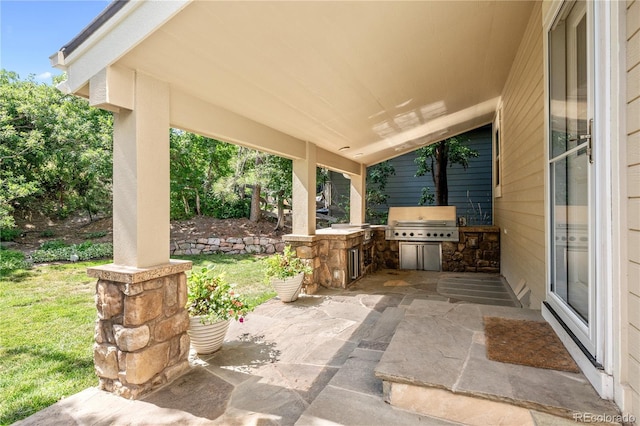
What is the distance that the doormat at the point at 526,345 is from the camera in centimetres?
181

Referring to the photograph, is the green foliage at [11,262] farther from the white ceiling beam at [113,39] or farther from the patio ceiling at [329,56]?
the patio ceiling at [329,56]

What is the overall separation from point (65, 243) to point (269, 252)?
5.35 metres

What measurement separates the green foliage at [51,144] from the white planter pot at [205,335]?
729 centimetres

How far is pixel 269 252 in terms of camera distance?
8883 mm

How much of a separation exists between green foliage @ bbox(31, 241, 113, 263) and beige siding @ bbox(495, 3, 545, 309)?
869 cm

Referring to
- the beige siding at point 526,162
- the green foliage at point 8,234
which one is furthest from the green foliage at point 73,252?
the beige siding at point 526,162

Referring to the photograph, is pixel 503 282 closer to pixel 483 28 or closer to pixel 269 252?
pixel 483 28

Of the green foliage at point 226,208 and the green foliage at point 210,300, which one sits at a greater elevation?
the green foliage at point 226,208

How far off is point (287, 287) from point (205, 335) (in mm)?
1650

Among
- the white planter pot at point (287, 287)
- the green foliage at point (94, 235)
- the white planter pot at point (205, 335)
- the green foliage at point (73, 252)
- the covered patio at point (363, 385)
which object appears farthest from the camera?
the green foliage at point (94, 235)

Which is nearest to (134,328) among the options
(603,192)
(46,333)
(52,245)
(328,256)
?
(46,333)

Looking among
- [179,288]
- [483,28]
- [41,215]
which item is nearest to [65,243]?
[41,215]

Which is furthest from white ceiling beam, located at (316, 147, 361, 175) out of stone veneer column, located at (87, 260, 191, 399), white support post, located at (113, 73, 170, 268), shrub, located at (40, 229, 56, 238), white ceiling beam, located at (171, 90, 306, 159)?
shrub, located at (40, 229, 56, 238)

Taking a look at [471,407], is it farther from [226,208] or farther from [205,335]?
[226,208]
